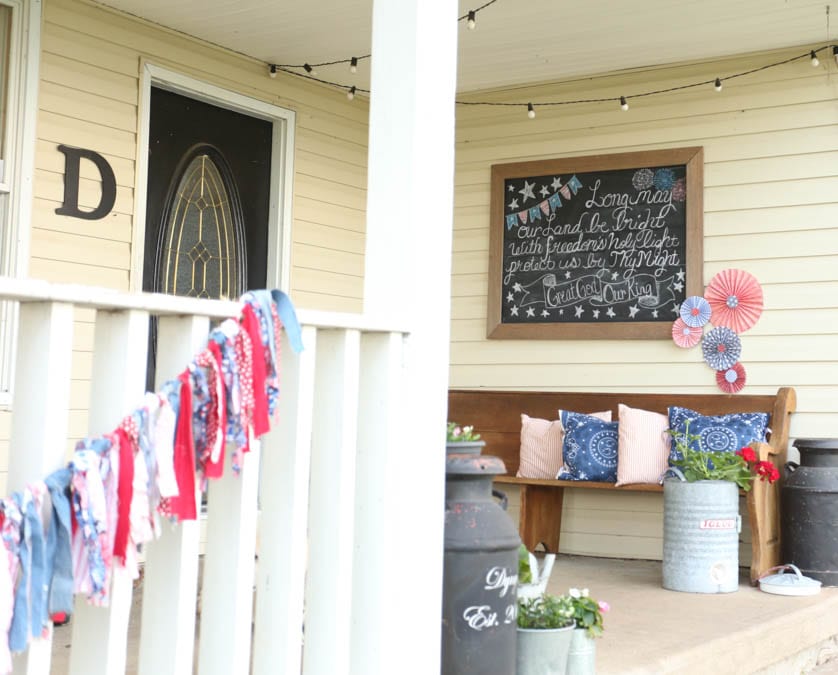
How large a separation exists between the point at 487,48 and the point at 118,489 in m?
3.87

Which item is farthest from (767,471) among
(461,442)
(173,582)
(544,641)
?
(173,582)

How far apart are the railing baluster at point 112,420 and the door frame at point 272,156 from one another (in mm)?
2872

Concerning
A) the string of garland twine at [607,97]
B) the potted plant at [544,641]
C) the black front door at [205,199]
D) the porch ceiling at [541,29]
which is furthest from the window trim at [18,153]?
the potted plant at [544,641]

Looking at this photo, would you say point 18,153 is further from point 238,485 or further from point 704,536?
point 704,536

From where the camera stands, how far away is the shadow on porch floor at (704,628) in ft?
10.8

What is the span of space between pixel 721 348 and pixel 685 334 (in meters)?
0.19

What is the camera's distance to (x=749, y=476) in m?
4.59

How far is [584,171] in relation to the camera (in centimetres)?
569

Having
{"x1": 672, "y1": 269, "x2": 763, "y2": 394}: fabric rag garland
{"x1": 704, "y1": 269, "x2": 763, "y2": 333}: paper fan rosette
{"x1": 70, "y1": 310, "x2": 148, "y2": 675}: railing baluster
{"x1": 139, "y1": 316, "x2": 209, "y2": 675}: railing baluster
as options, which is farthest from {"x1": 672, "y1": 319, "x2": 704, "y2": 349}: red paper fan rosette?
{"x1": 70, "y1": 310, "x2": 148, "y2": 675}: railing baluster

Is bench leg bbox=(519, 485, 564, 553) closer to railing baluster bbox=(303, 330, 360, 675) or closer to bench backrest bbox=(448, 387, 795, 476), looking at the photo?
bench backrest bbox=(448, 387, 795, 476)

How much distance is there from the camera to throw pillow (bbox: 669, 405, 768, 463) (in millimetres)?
4969

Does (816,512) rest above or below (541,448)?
below

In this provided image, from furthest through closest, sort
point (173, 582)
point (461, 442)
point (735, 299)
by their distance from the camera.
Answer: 1. point (735, 299)
2. point (461, 442)
3. point (173, 582)

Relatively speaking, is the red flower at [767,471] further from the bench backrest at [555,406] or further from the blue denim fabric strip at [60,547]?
the blue denim fabric strip at [60,547]
